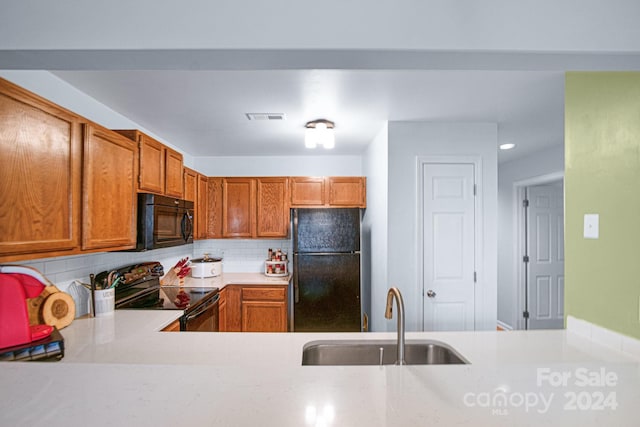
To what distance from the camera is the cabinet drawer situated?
3.42 meters

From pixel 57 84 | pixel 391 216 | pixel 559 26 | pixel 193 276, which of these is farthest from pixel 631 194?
pixel 193 276

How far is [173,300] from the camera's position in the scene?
2.60m

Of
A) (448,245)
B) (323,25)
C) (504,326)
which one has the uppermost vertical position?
(323,25)

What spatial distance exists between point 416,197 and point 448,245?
1.61ft

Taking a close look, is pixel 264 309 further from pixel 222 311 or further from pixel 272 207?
pixel 272 207

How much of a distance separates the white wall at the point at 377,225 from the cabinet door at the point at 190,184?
1.89 meters

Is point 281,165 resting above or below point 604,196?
above

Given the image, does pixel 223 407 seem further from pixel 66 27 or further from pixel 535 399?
pixel 66 27

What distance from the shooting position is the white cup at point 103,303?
2100 millimetres

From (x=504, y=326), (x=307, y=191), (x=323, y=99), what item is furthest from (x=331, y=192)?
(x=504, y=326)

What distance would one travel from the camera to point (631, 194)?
4.23 ft

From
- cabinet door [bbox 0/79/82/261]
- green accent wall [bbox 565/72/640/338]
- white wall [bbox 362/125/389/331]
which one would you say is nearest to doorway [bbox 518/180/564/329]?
white wall [bbox 362/125/389/331]

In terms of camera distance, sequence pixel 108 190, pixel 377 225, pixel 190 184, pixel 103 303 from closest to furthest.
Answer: pixel 108 190, pixel 103 303, pixel 377 225, pixel 190 184

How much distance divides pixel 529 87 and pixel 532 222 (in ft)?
8.73
